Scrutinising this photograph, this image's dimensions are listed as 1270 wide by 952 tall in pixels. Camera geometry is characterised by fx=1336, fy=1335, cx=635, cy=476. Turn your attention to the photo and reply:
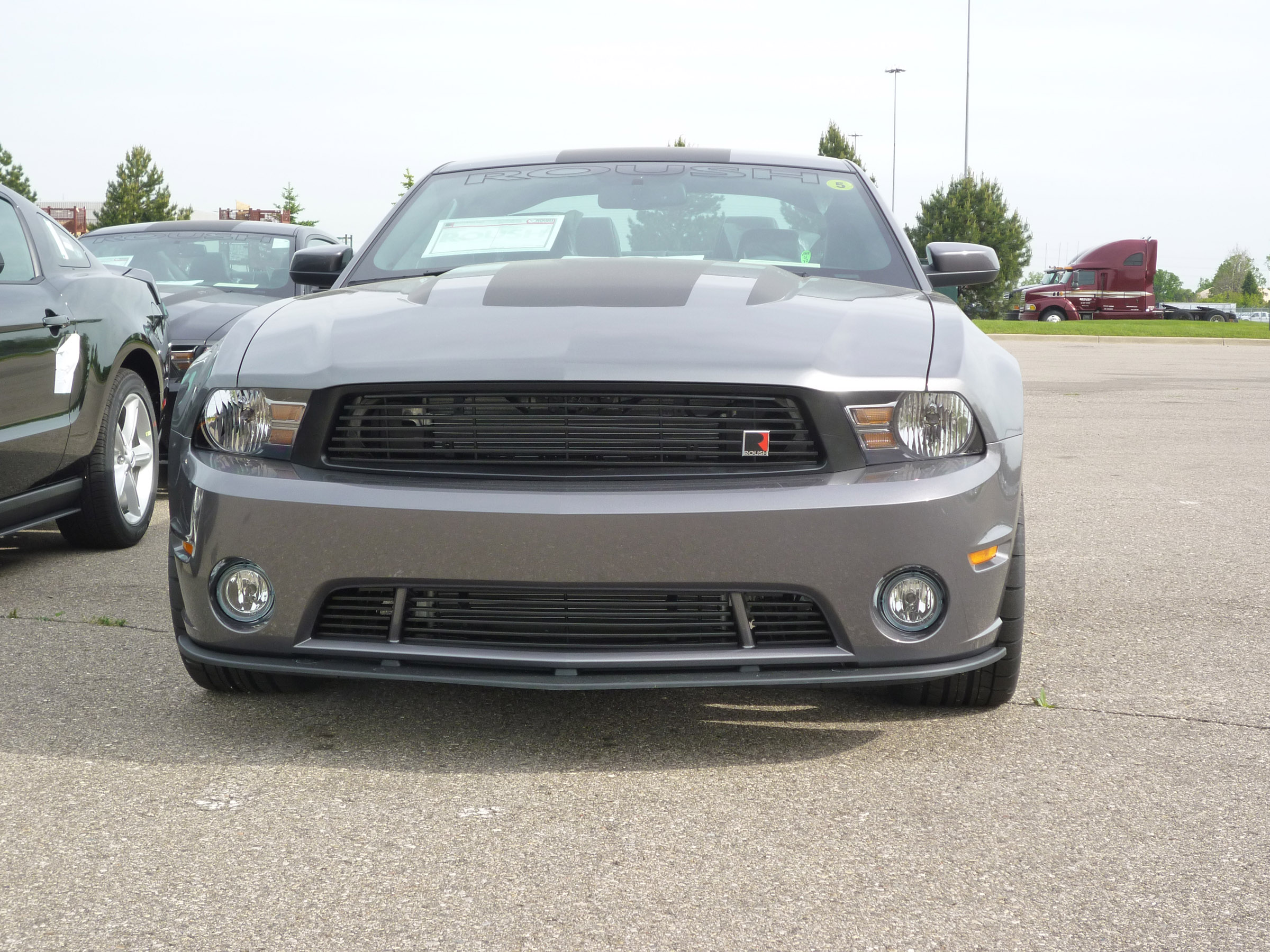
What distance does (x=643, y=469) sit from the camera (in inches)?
Result: 108

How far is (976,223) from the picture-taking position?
54812 mm

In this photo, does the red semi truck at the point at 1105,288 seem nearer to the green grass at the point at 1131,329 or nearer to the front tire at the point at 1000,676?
the green grass at the point at 1131,329

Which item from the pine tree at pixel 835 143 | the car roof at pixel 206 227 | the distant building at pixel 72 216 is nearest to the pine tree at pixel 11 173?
the distant building at pixel 72 216

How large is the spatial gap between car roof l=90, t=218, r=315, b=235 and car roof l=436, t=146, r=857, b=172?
14.3ft

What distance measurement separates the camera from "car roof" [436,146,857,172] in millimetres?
4500

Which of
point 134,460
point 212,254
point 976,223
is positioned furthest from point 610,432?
point 976,223

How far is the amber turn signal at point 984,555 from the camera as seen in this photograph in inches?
111

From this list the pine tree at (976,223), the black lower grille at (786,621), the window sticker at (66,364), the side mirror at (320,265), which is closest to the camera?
the black lower grille at (786,621)

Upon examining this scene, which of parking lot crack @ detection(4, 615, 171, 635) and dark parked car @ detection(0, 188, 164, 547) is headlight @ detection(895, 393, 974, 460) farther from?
dark parked car @ detection(0, 188, 164, 547)

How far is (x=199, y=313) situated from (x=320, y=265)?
3023 millimetres

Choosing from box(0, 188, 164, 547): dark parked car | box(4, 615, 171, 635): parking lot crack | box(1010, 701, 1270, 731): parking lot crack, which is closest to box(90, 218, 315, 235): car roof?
box(0, 188, 164, 547): dark parked car

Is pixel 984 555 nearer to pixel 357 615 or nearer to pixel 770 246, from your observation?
pixel 357 615

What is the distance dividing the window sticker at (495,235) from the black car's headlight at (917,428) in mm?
1537

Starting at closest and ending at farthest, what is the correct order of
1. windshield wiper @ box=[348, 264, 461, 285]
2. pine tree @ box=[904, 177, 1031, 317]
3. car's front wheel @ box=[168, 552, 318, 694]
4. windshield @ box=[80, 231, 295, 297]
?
car's front wheel @ box=[168, 552, 318, 694] → windshield wiper @ box=[348, 264, 461, 285] → windshield @ box=[80, 231, 295, 297] → pine tree @ box=[904, 177, 1031, 317]
